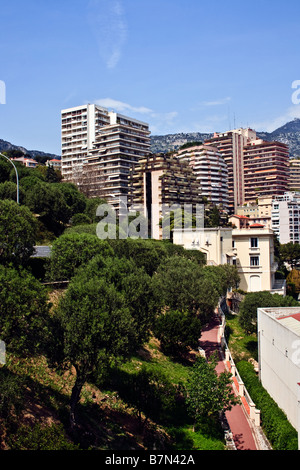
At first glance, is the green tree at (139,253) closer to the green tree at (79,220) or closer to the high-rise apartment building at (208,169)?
the green tree at (79,220)

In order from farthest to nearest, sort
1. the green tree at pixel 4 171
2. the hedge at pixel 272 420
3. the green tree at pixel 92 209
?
the green tree at pixel 92 209 < the green tree at pixel 4 171 < the hedge at pixel 272 420

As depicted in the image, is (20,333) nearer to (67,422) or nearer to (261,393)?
(67,422)

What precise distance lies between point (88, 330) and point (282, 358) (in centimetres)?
1168

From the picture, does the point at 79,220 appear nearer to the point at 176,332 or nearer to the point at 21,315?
the point at 176,332

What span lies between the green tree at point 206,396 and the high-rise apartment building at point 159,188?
6907 cm

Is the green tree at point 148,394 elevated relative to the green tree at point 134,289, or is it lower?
lower

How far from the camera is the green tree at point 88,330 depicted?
19656 mm

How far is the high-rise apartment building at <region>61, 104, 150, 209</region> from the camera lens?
112 metres

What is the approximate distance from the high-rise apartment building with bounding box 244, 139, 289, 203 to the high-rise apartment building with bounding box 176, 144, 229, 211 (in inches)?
772

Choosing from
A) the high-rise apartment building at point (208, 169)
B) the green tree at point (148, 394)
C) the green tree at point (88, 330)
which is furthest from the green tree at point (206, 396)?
the high-rise apartment building at point (208, 169)

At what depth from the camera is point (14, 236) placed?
3216cm

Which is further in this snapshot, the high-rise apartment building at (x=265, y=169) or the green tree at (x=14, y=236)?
the high-rise apartment building at (x=265, y=169)
